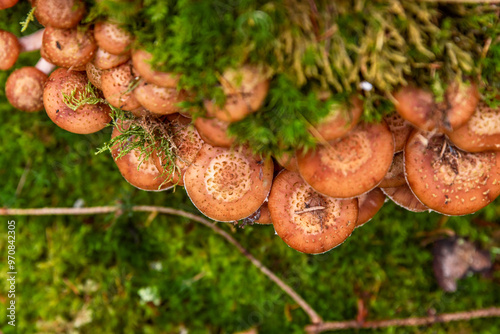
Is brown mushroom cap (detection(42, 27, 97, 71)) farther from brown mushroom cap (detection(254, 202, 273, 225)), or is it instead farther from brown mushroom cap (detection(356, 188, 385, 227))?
brown mushroom cap (detection(356, 188, 385, 227))

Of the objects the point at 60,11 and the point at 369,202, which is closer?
the point at 60,11

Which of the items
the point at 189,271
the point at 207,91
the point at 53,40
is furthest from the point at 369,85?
the point at 189,271

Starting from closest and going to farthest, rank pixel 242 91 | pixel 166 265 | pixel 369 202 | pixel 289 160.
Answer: pixel 242 91 < pixel 289 160 < pixel 369 202 < pixel 166 265

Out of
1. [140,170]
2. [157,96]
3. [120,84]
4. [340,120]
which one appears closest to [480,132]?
[340,120]

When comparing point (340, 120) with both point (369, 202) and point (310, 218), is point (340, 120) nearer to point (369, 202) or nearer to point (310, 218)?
point (310, 218)

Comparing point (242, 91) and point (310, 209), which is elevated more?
point (242, 91)

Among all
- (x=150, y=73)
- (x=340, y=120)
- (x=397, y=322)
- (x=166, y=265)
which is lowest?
(x=397, y=322)
